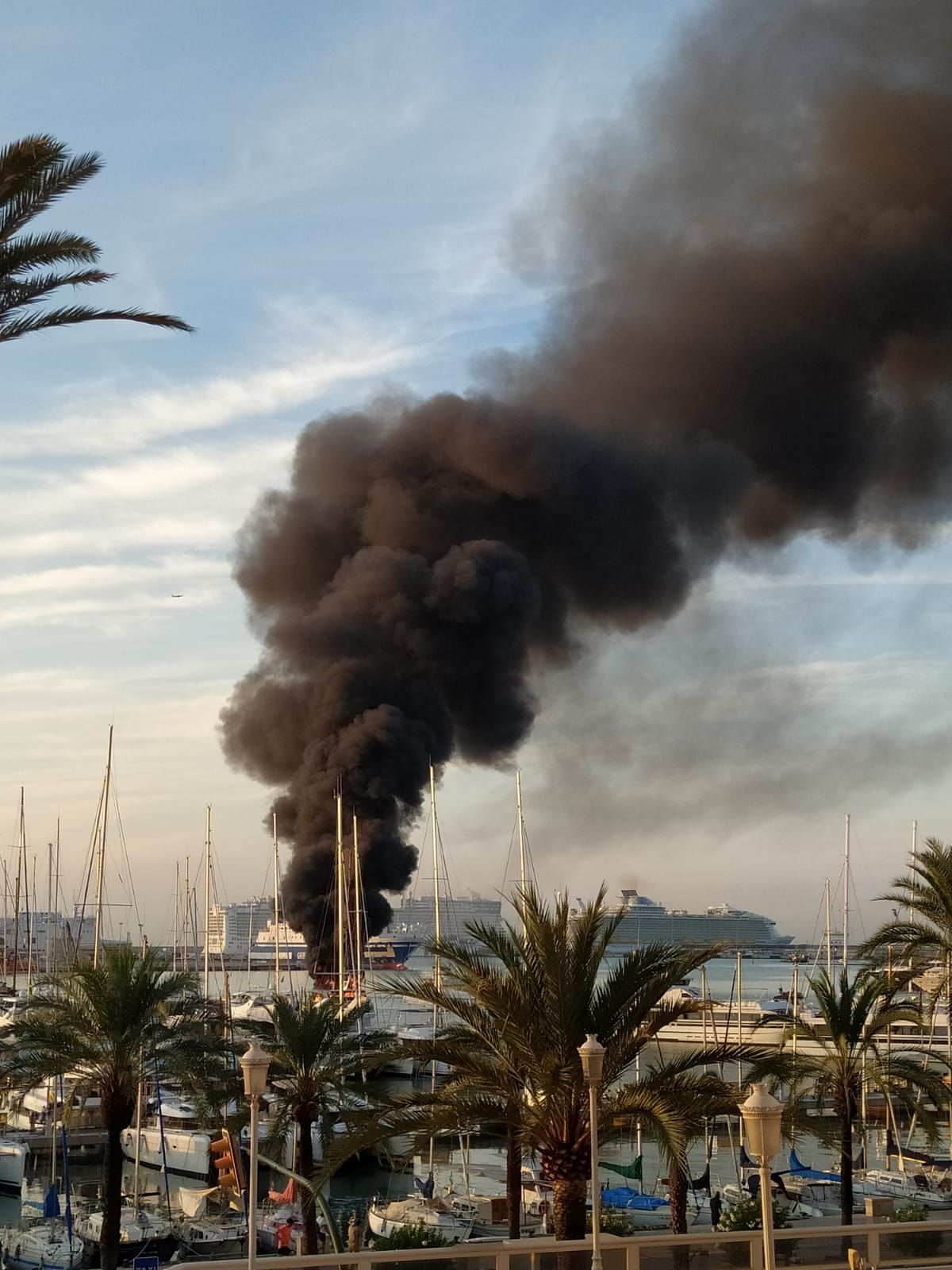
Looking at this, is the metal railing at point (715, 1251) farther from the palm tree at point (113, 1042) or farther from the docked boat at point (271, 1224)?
the docked boat at point (271, 1224)

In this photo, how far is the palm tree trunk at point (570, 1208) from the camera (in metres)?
8.37

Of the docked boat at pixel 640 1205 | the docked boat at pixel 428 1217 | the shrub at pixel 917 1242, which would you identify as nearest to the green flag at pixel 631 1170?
the docked boat at pixel 640 1205

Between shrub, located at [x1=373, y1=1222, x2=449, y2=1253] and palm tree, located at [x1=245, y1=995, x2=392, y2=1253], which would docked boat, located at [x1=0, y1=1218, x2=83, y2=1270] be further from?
shrub, located at [x1=373, y1=1222, x2=449, y2=1253]

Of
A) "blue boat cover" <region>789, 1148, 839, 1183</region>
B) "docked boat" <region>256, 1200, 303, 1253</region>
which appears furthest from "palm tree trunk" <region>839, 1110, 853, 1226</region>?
"blue boat cover" <region>789, 1148, 839, 1183</region>

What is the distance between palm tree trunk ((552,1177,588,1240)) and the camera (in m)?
8.37

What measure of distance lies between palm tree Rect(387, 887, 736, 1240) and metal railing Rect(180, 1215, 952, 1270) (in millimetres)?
1816

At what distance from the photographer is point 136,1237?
16938mm

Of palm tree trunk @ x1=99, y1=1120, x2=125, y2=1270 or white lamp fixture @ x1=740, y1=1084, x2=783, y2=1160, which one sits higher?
white lamp fixture @ x1=740, y1=1084, x2=783, y2=1160

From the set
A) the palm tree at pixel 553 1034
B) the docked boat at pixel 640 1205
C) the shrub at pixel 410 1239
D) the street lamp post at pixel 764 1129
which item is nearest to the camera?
the street lamp post at pixel 764 1129

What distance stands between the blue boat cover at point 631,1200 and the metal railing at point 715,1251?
44.6ft

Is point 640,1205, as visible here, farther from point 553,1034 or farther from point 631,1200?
point 553,1034

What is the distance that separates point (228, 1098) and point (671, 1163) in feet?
20.0

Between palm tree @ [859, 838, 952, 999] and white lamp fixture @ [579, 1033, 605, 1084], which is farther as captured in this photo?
palm tree @ [859, 838, 952, 999]

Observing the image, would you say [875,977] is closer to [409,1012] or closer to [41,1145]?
[41,1145]
